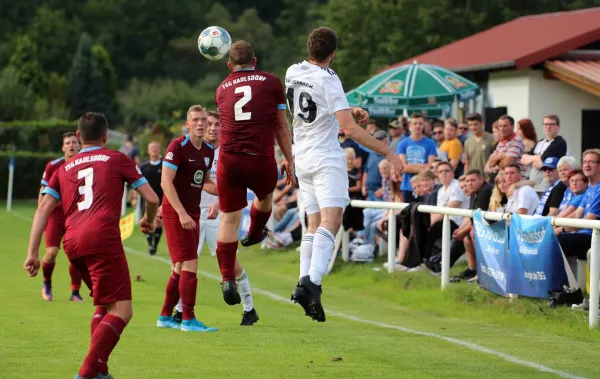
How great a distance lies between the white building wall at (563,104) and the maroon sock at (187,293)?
49.4ft

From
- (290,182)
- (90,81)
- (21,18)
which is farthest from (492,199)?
(21,18)

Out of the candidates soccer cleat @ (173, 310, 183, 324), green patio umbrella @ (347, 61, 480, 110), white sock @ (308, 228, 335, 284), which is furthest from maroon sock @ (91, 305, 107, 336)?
green patio umbrella @ (347, 61, 480, 110)

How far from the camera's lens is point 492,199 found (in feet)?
53.5

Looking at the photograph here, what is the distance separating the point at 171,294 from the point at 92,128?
4.22 meters

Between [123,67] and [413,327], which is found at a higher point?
[123,67]

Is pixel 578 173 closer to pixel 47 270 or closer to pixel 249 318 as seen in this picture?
pixel 249 318

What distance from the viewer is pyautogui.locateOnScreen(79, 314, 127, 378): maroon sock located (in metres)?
8.96

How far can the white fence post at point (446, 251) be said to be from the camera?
16281 millimetres

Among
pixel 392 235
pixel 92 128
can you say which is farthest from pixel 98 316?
pixel 392 235

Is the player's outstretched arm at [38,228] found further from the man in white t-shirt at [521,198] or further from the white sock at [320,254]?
the man in white t-shirt at [521,198]

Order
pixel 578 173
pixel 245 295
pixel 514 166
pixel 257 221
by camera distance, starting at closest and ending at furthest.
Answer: pixel 257 221, pixel 245 295, pixel 578 173, pixel 514 166

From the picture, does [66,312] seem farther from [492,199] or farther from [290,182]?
[492,199]

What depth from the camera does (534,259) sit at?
14211 millimetres

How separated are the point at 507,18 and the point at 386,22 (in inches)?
219
